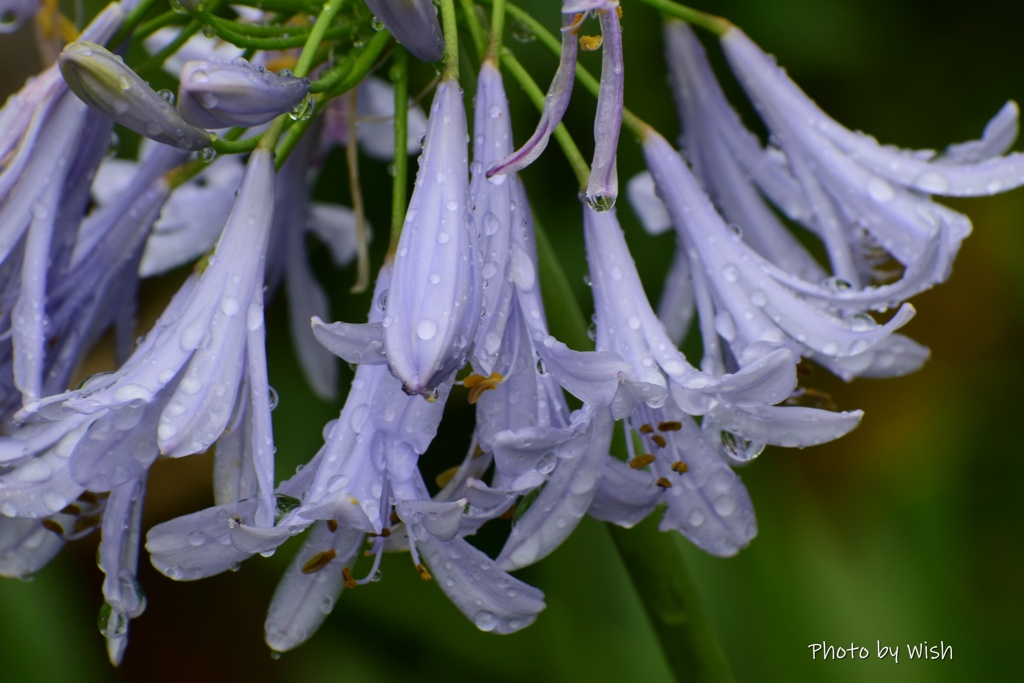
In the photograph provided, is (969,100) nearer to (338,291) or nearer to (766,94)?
(766,94)

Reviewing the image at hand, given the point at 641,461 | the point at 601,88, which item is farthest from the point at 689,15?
the point at 641,461

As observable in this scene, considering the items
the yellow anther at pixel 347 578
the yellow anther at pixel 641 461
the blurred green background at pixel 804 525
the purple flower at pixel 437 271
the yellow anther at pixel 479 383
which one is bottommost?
the blurred green background at pixel 804 525

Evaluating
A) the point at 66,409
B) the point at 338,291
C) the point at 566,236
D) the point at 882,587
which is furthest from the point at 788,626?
the point at 66,409

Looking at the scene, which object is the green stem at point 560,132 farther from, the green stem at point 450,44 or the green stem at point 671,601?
the green stem at point 671,601

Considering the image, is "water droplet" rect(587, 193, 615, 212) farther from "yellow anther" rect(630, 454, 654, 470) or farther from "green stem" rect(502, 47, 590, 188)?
"yellow anther" rect(630, 454, 654, 470)

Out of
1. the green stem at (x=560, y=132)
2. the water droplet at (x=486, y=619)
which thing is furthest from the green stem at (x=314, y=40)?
the water droplet at (x=486, y=619)

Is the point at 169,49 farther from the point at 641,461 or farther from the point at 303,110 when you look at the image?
the point at 641,461
